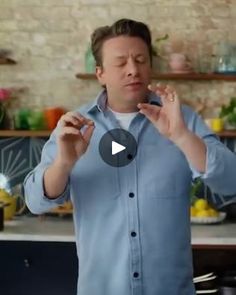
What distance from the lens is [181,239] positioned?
169cm

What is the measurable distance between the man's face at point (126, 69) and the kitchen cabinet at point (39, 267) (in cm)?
206

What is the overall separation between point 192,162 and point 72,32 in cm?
261

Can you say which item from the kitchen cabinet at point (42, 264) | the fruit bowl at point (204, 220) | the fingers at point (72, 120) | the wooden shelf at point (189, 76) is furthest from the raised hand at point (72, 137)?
the wooden shelf at point (189, 76)

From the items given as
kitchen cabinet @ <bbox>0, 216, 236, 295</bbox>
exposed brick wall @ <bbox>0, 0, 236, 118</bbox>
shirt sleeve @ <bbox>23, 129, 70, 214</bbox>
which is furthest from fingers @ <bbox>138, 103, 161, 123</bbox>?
exposed brick wall @ <bbox>0, 0, 236, 118</bbox>

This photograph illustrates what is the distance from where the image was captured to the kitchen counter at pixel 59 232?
126 inches

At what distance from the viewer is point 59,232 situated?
3.34 m

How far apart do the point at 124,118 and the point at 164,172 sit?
198mm

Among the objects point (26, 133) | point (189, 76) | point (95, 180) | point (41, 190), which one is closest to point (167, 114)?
point (95, 180)

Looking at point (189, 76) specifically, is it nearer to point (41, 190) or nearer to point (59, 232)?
point (59, 232)

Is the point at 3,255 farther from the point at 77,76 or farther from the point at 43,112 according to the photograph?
the point at 77,76

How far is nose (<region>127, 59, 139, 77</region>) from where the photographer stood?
1653 mm

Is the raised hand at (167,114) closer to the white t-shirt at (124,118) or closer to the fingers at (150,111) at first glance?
the fingers at (150,111)

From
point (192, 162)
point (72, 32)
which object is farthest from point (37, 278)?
point (192, 162)

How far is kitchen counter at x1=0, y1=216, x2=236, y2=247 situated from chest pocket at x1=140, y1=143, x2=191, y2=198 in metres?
1.56
